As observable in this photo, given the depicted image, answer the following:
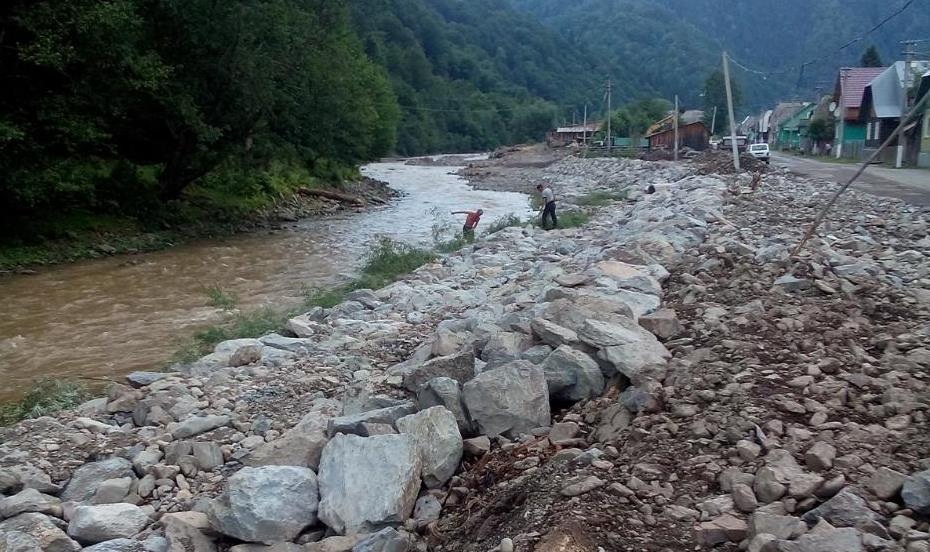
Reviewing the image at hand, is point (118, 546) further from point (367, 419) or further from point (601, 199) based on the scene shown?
point (601, 199)

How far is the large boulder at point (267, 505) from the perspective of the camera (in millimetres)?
4086

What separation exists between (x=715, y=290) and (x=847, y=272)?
4.26ft

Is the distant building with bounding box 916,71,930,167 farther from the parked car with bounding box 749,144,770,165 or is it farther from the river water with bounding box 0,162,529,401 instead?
the river water with bounding box 0,162,529,401

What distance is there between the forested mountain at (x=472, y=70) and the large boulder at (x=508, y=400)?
259 ft

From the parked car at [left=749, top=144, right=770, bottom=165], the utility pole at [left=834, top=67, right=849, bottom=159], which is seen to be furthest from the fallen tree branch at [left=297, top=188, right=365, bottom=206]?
the utility pole at [left=834, top=67, right=849, bottom=159]

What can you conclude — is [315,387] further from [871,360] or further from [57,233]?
Result: [57,233]

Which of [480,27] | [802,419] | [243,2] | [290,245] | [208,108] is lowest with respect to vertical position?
[290,245]

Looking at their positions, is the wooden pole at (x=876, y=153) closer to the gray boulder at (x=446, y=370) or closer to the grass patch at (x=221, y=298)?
the gray boulder at (x=446, y=370)

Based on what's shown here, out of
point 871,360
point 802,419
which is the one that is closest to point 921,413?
point 802,419

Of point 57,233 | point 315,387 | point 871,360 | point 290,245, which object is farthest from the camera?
point 290,245

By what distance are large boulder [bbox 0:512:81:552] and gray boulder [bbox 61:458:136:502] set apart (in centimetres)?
50

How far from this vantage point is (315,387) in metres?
6.61

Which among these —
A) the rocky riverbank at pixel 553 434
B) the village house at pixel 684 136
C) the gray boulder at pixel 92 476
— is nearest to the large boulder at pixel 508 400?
the rocky riverbank at pixel 553 434

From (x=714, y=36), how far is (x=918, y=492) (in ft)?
503
